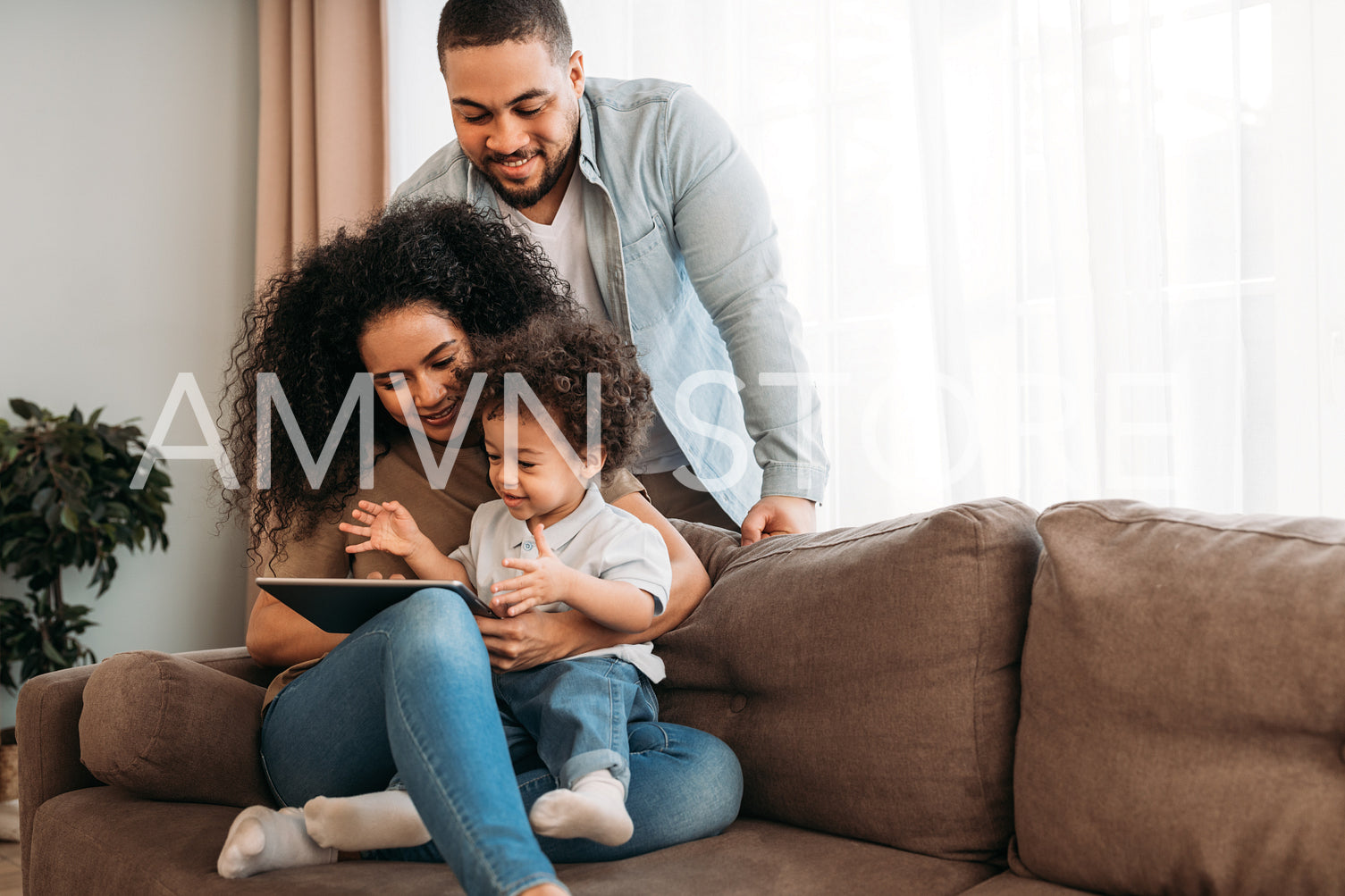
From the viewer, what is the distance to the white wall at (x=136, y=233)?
3109 mm

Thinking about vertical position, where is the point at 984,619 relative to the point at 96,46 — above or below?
below

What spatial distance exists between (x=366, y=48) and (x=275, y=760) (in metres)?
2.66

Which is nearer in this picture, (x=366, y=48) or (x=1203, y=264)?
(x=1203, y=264)

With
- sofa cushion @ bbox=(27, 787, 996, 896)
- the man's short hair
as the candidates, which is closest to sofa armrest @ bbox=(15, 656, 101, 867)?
sofa cushion @ bbox=(27, 787, 996, 896)

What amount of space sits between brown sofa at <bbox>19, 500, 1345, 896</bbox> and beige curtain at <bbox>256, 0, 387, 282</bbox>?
7.03 ft

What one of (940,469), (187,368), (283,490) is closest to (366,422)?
(283,490)

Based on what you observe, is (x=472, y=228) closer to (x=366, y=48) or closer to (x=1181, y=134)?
(x=1181, y=134)

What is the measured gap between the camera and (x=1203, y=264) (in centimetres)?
177

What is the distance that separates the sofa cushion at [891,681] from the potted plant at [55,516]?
216 cm

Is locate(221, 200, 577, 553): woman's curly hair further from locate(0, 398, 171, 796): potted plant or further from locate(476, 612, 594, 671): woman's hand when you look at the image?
locate(0, 398, 171, 796): potted plant

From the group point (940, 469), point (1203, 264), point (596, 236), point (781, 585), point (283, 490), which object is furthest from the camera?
point (940, 469)

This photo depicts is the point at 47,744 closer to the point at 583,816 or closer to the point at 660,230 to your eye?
the point at 583,816

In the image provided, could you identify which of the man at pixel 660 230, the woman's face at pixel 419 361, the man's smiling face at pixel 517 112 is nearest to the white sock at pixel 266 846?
the woman's face at pixel 419 361

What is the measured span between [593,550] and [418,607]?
11.7 inches
